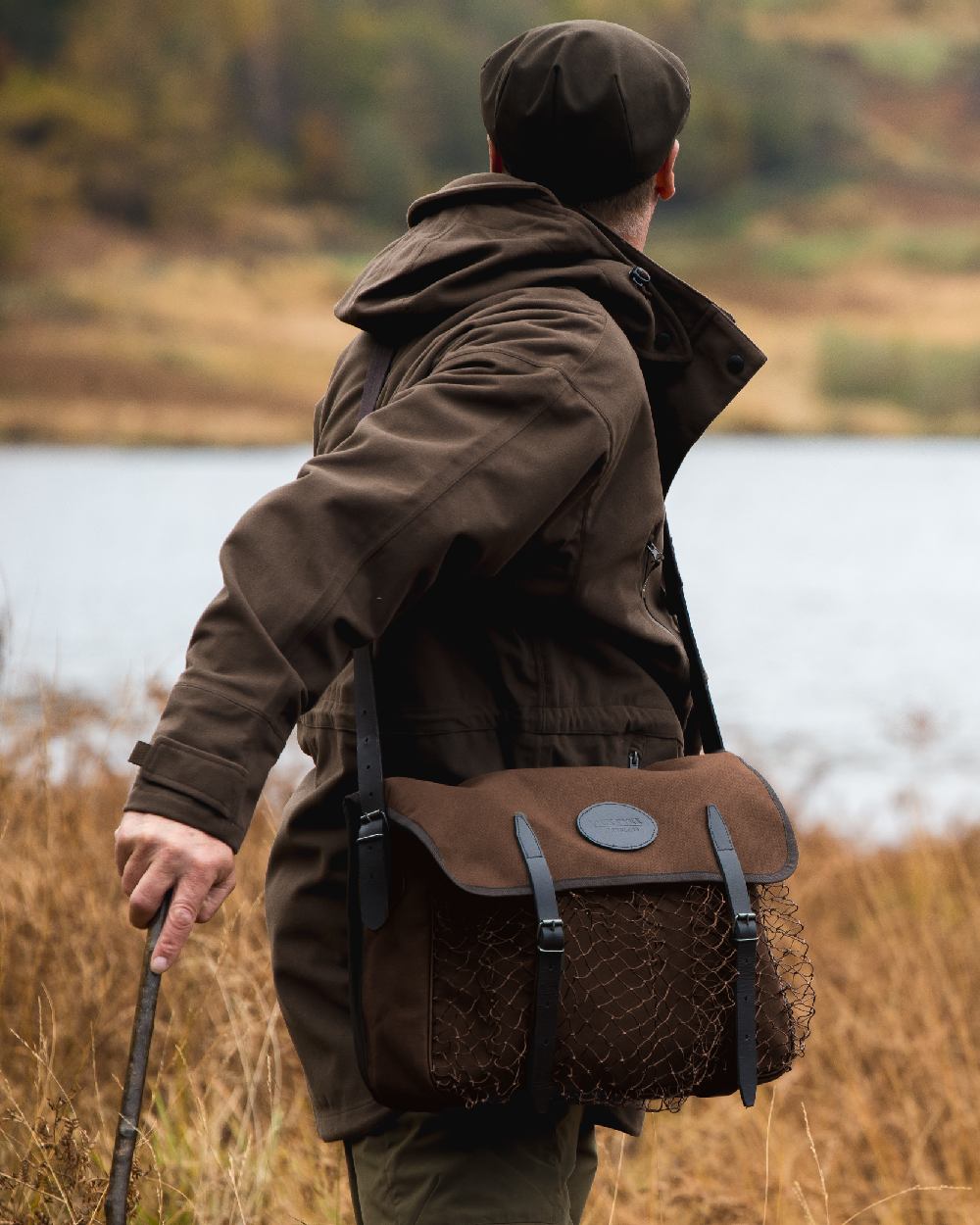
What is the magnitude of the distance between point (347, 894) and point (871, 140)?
31.1 meters

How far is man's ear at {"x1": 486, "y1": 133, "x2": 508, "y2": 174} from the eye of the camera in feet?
5.60

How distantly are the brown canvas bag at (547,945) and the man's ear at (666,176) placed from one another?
66 centimetres

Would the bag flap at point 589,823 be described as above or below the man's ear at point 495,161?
below

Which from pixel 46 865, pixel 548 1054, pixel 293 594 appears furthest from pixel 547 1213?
pixel 46 865

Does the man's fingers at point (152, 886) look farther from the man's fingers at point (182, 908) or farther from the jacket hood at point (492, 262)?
the jacket hood at point (492, 262)

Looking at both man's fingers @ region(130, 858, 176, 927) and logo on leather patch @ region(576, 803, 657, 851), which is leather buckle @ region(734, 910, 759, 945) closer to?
logo on leather patch @ region(576, 803, 657, 851)

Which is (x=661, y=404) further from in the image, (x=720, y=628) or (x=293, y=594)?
(x=720, y=628)

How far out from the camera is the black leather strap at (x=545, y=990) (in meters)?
1.40

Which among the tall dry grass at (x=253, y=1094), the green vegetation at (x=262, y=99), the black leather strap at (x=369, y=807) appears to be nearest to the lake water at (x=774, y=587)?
the tall dry grass at (x=253, y=1094)

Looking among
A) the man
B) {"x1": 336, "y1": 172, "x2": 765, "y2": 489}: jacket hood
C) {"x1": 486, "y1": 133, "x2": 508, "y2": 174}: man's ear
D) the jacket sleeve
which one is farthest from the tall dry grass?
{"x1": 486, "y1": 133, "x2": 508, "y2": 174}: man's ear

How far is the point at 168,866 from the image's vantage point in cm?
129

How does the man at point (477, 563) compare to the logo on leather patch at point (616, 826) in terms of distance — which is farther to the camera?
the logo on leather patch at point (616, 826)

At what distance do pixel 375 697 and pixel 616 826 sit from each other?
28cm

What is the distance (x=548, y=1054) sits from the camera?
1409 millimetres
